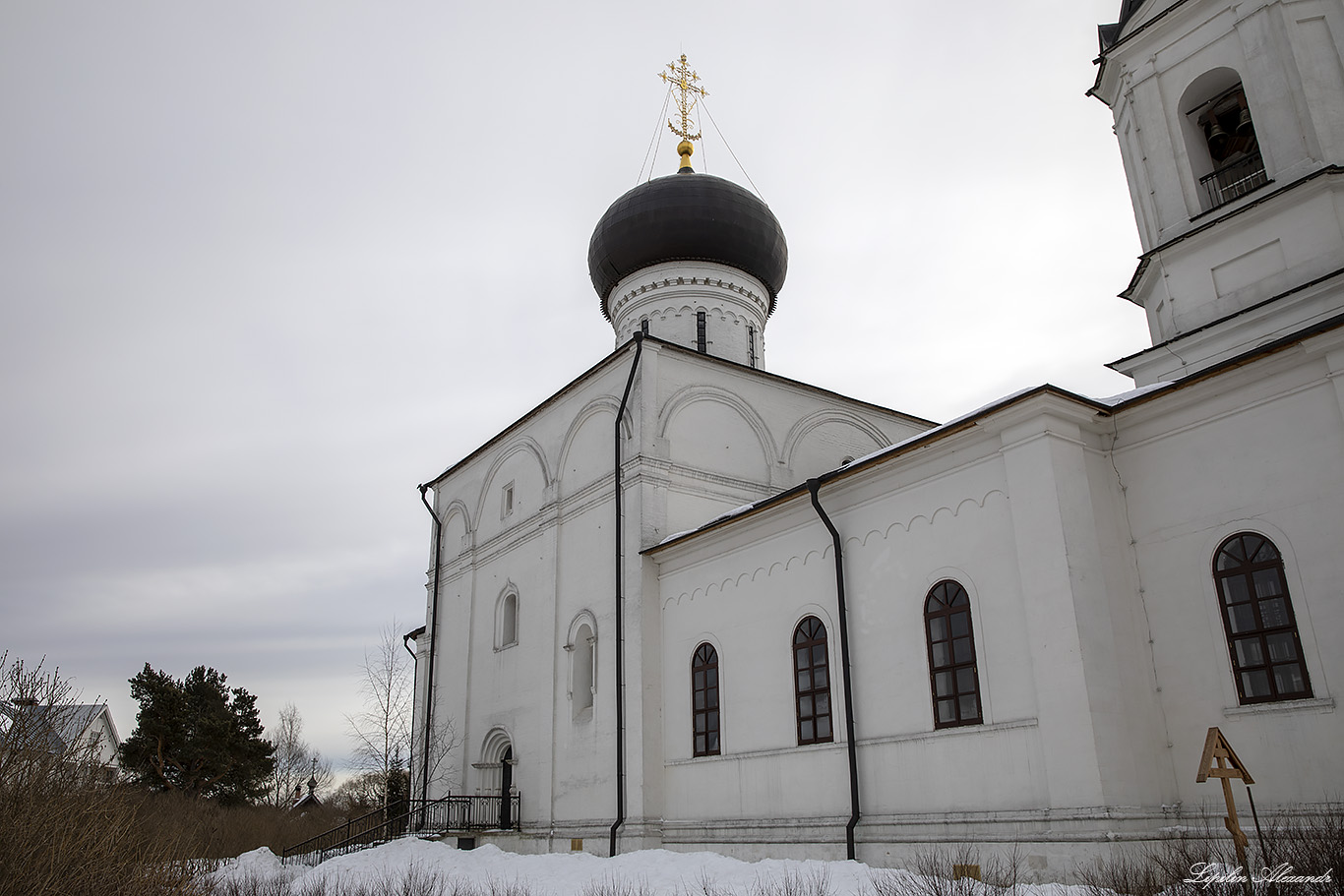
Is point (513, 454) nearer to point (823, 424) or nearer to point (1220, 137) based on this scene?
point (823, 424)

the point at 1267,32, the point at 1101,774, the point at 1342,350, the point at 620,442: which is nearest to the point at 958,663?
the point at 1101,774

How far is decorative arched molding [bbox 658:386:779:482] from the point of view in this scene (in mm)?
15755

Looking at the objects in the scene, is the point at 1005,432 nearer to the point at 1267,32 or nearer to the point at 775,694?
the point at 775,694

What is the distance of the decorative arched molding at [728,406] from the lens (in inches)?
620

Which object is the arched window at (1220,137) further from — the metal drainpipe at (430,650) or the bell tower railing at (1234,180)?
the metal drainpipe at (430,650)

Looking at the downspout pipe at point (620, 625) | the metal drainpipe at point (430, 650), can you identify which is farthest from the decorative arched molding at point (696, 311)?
the metal drainpipe at point (430, 650)

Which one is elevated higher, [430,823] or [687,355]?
[687,355]

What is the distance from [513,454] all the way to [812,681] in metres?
8.93

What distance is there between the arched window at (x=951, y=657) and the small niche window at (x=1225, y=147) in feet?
19.3

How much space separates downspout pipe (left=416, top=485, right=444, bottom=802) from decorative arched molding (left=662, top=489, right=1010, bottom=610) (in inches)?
292

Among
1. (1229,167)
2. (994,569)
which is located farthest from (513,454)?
(1229,167)

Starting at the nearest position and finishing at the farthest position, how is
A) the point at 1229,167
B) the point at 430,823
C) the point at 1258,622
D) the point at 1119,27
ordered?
the point at 1258,622 → the point at 1229,167 → the point at 1119,27 → the point at 430,823

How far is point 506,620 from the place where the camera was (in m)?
18.1

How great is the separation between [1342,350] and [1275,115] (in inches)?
171
